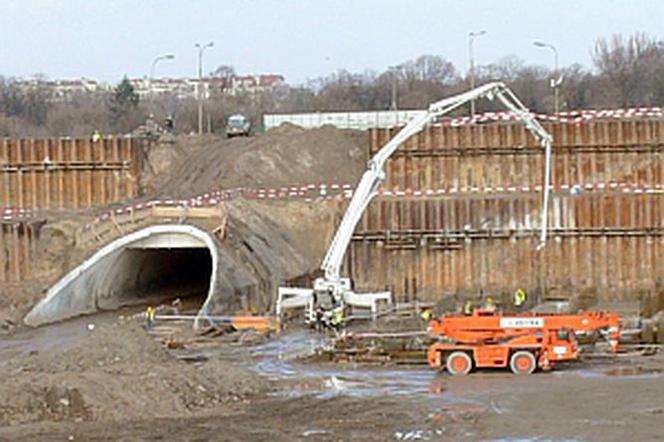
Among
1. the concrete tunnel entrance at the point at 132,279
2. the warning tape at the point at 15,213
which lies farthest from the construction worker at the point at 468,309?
the warning tape at the point at 15,213

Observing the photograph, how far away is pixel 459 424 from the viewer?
23328 millimetres

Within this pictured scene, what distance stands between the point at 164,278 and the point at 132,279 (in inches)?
147

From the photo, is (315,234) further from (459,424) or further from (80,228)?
(459,424)

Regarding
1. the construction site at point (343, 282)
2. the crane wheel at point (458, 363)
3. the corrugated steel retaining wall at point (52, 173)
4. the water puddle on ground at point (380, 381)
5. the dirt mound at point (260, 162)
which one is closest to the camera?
the construction site at point (343, 282)

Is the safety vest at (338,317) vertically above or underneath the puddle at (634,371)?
above

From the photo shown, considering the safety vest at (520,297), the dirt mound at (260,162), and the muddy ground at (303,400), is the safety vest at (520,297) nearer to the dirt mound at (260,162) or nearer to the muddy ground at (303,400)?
the muddy ground at (303,400)

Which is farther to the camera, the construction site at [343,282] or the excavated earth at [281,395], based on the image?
the construction site at [343,282]

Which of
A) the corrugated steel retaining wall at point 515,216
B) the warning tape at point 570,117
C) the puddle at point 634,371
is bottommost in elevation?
the puddle at point 634,371

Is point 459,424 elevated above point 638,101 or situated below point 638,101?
below

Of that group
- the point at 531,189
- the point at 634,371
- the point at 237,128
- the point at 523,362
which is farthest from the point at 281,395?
the point at 237,128

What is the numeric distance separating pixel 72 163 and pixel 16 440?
31.8 metres

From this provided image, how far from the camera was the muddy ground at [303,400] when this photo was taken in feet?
74.6

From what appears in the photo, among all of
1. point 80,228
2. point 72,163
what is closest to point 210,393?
point 80,228

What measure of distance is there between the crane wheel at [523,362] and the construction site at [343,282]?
3 centimetres
